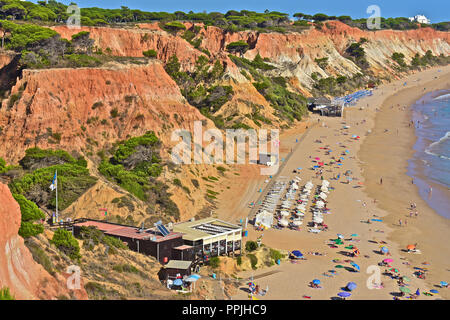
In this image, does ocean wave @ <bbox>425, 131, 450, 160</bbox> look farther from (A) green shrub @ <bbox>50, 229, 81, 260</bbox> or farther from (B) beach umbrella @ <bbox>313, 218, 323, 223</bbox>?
(A) green shrub @ <bbox>50, 229, 81, 260</bbox>

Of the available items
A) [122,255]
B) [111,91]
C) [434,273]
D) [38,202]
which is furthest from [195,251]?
[111,91]

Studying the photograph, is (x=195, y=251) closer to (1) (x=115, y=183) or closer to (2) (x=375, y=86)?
(1) (x=115, y=183)

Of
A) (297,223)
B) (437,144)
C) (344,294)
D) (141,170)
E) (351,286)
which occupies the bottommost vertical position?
(344,294)

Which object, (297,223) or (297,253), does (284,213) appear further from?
(297,253)

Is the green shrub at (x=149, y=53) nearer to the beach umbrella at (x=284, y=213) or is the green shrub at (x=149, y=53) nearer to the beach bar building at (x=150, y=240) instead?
the beach umbrella at (x=284, y=213)

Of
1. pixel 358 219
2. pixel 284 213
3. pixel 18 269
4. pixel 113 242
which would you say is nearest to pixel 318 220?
pixel 284 213

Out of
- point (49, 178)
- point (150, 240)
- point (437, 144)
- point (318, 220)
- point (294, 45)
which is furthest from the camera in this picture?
point (294, 45)
